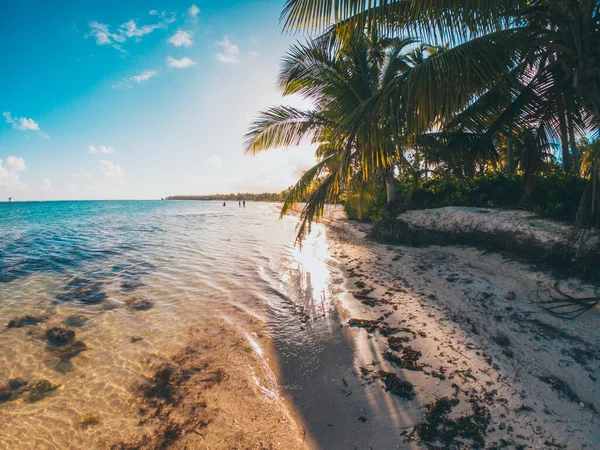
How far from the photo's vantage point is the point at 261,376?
2.96m

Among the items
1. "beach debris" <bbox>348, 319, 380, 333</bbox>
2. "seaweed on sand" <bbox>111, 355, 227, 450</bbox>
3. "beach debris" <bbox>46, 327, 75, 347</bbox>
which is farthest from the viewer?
"beach debris" <bbox>46, 327, 75, 347</bbox>

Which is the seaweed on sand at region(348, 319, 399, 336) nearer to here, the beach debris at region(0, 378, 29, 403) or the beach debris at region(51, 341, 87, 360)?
the beach debris at region(51, 341, 87, 360)

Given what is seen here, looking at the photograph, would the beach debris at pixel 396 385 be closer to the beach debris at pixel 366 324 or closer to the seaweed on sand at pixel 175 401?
the beach debris at pixel 366 324

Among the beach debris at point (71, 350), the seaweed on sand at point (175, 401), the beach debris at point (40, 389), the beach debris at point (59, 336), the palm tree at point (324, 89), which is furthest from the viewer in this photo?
the palm tree at point (324, 89)

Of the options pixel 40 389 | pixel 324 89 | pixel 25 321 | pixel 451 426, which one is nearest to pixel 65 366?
pixel 40 389

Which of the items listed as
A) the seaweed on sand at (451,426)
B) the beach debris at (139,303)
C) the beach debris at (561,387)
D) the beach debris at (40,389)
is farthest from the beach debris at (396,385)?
the beach debris at (139,303)

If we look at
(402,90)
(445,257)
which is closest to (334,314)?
(402,90)

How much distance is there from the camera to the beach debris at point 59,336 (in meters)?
3.84

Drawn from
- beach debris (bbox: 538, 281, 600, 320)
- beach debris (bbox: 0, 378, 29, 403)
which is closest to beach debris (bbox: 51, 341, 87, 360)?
beach debris (bbox: 0, 378, 29, 403)

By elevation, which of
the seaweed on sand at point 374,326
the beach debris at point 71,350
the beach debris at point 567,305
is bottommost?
the beach debris at point 71,350

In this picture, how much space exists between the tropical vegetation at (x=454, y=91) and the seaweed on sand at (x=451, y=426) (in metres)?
3.09

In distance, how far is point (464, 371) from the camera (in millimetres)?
2672

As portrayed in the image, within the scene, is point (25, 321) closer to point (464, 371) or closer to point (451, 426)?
point (451, 426)

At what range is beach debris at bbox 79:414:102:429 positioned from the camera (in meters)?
2.44
